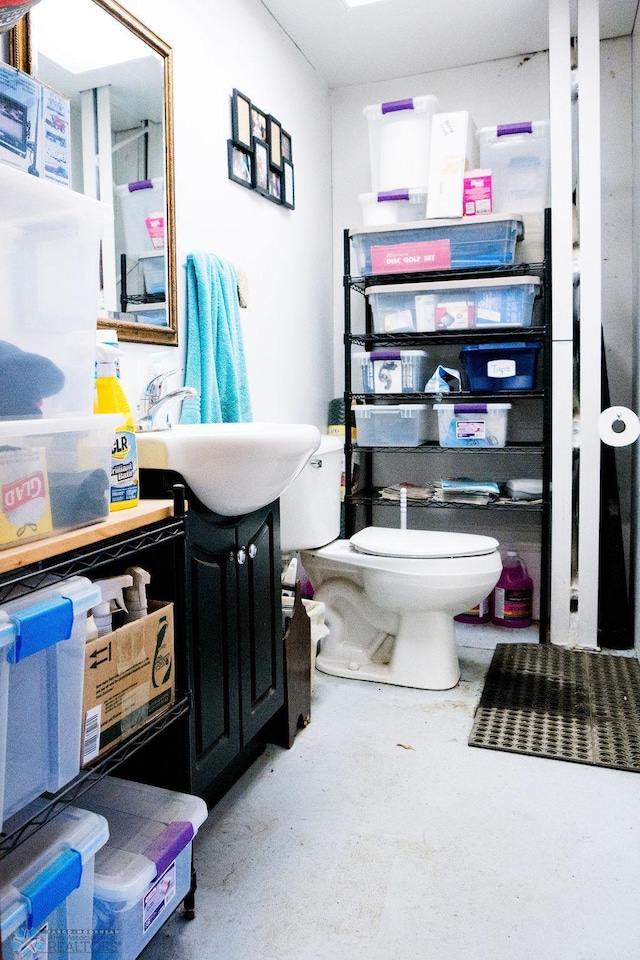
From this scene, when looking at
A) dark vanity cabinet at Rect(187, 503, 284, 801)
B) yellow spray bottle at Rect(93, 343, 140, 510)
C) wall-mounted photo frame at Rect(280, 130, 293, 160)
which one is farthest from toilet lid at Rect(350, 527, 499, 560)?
wall-mounted photo frame at Rect(280, 130, 293, 160)

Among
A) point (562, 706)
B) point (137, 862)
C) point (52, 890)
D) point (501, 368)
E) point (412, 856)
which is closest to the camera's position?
point (52, 890)

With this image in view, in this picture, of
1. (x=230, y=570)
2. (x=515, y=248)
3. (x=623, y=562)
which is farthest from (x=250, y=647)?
(x=515, y=248)

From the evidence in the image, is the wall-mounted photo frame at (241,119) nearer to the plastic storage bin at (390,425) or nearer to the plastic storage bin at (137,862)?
the plastic storage bin at (390,425)

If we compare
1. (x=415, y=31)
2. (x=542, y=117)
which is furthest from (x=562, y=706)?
(x=415, y=31)

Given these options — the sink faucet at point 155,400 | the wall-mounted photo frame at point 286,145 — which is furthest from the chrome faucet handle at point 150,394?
the wall-mounted photo frame at point 286,145

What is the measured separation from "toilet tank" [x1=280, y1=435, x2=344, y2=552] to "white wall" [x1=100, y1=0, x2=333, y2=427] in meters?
0.37

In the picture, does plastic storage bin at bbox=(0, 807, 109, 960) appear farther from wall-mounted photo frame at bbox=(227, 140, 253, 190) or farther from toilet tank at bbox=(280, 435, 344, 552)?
wall-mounted photo frame at bbox=(227, 140, 253, 190)

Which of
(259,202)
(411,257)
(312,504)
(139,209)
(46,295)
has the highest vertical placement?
(259,202)

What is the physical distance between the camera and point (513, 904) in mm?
1340

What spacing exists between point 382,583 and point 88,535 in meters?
1.40

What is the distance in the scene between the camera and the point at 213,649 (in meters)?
1.49

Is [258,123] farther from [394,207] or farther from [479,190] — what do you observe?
[479,190]

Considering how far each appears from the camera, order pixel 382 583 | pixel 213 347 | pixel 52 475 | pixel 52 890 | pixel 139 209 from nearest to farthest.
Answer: pixel 52 890, pixel 52 475, pixel 139 209, pixel 213 347, pixel 382 583

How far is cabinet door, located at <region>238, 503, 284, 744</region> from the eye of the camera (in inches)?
64.5
